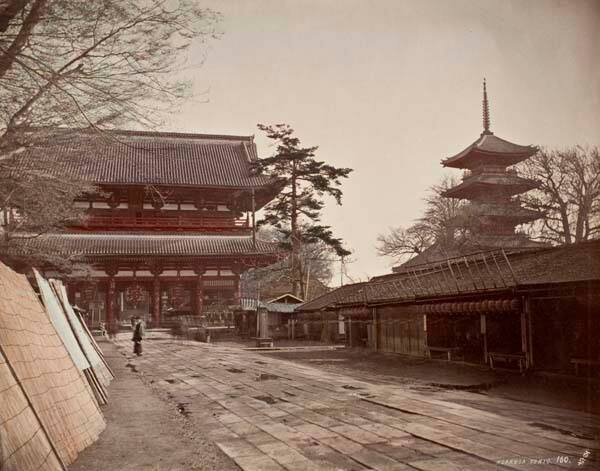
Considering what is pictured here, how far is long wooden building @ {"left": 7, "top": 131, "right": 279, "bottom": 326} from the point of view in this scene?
2669cm

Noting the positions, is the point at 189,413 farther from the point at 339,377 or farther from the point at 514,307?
the point at 514,307

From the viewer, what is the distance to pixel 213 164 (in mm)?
31125

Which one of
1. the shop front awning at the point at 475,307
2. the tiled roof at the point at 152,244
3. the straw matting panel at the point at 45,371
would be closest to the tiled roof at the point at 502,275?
the shop front awning at the point at 475,307

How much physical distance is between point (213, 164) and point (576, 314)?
23.7 meters

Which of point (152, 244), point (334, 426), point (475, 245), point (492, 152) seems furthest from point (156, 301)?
point (334, 426)

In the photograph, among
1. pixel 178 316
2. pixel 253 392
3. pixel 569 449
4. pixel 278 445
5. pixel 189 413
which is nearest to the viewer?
pixel 569 449

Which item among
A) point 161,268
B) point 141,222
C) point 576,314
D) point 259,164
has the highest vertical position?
point 259,164

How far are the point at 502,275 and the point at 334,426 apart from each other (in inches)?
272

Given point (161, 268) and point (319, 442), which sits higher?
point (161, 268)

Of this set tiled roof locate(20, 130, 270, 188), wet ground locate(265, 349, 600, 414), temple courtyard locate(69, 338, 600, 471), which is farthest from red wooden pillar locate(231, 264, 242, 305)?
temple courtyard locate(69, 338, 600, 471)

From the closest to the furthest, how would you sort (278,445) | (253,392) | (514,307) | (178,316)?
(278,445) → (253,392) → (514,307) → (178,316)

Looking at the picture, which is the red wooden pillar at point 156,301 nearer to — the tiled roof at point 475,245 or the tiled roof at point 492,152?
the tiled roof at point 475,245

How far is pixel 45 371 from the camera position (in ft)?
15.3

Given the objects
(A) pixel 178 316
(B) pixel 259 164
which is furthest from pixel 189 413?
(B) pixel 259 164
